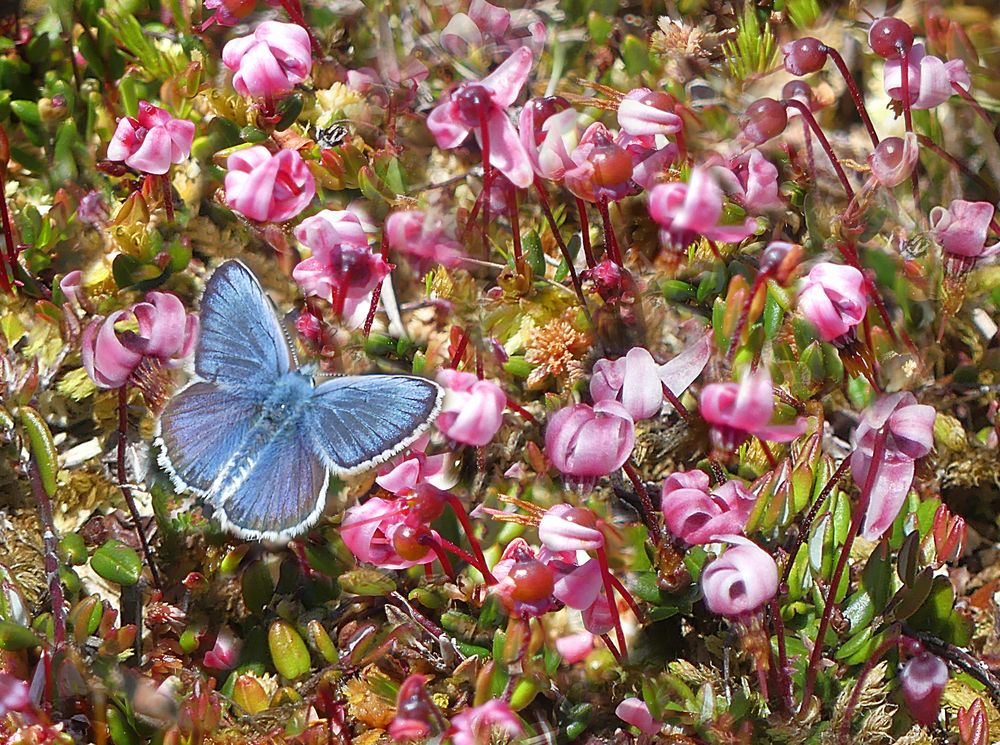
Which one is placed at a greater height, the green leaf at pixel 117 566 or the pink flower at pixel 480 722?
the pink flower at pixel 480 722

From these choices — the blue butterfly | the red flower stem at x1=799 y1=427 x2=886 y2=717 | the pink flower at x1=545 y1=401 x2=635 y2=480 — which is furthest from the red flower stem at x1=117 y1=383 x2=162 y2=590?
the red flower stem at x1=799 y1=427 x2=886 y2=717

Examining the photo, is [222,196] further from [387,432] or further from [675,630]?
[675,630]

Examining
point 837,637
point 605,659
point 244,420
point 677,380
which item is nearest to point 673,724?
point 605,659

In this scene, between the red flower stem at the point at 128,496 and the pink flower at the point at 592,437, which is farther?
the red flower stem at the point at 128,496

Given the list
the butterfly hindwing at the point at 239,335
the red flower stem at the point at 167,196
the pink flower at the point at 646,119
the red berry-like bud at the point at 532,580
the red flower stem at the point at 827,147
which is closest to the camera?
the red berry-like bud at the point at 532,580

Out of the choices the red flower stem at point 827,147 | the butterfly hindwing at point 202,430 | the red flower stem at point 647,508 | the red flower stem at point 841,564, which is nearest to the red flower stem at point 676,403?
the red flower stem at point 647,508

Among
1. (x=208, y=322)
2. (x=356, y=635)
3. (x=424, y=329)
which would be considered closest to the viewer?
(x=208, y=322)

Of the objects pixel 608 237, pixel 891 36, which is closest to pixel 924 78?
pixel 891 36

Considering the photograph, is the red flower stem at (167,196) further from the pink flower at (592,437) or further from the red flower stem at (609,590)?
the red flower stem at (609,590)
